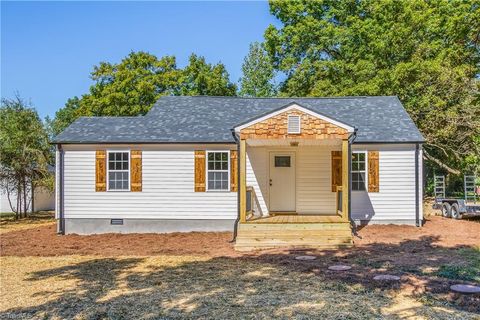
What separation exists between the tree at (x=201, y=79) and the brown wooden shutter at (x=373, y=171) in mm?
21396

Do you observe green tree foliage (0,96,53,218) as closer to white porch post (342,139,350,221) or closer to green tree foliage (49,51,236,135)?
green tree foliage (49,51,236,135)

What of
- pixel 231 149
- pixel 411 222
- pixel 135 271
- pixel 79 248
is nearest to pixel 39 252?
pixel 79 248

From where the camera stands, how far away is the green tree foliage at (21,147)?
69.8 ft

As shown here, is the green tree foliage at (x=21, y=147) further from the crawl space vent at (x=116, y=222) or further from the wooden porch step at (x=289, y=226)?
the wooden porch step at (x=289, y=226)

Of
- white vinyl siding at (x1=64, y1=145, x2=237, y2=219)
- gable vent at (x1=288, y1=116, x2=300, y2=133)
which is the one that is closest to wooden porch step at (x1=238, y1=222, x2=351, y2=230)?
white vinyl siding at (x1=64, y1=145, x2=237, y2=219)

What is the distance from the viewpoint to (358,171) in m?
15.9

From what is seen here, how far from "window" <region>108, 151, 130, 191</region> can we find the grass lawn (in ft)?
8.87

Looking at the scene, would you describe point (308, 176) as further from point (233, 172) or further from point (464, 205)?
point (464, 205)

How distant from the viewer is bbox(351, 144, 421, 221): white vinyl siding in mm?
Answer: 15625

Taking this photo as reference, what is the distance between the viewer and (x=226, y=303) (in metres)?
7.19

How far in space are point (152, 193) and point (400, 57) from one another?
19.2 metres

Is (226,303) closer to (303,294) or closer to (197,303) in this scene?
(197,303)

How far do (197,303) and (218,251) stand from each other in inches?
205

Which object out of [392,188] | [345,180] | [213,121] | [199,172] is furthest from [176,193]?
[392,188]
